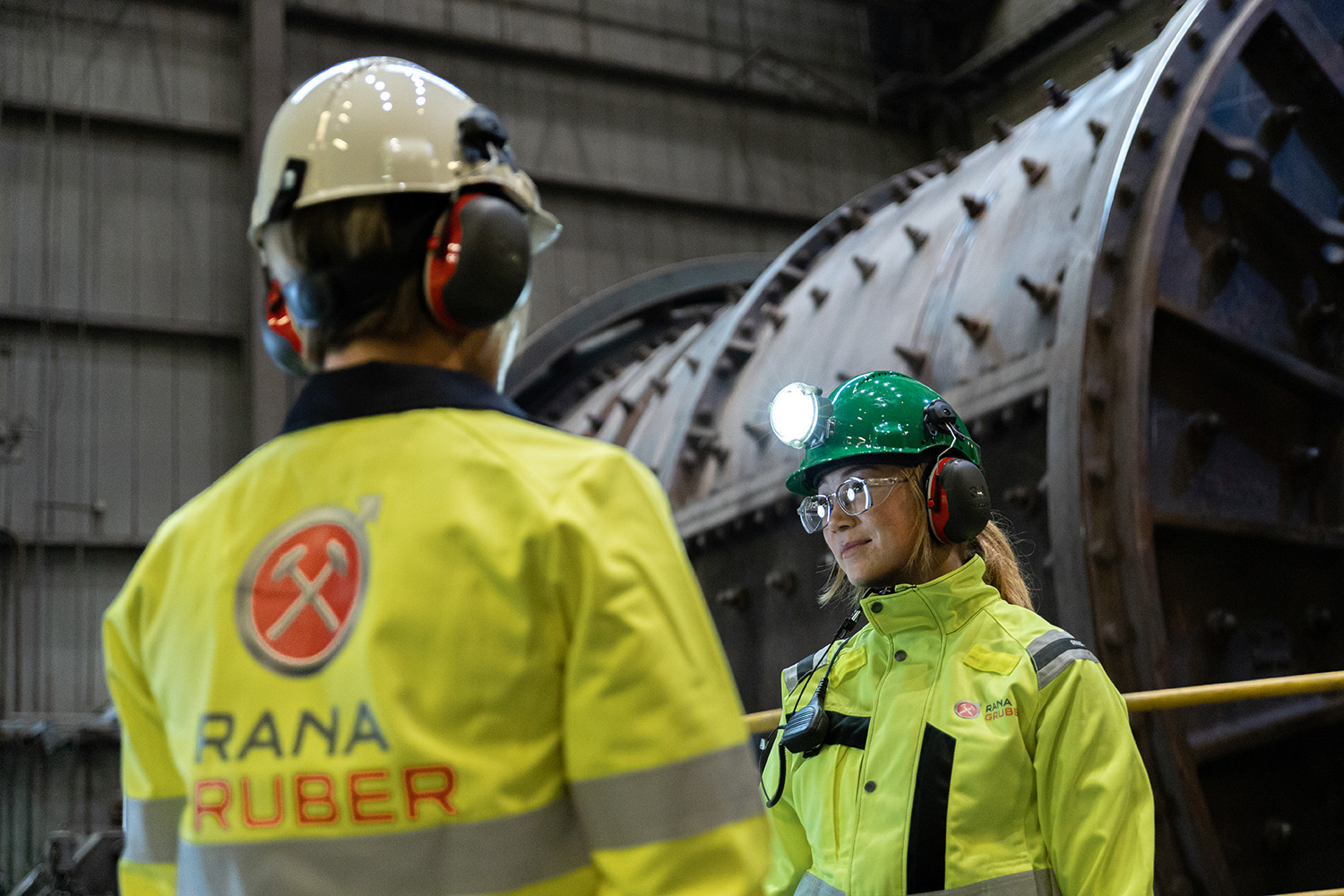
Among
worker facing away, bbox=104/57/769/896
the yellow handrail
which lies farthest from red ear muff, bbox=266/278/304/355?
the yellow handrail

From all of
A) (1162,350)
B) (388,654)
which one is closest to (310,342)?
(388,654)

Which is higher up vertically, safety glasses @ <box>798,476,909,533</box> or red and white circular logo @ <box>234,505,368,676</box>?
safety glasses @ <box>798,476,909,533</box>

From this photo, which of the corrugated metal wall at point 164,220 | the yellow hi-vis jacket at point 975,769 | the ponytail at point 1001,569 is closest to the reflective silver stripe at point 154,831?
the yellow hi-vis jacket at point 975,769

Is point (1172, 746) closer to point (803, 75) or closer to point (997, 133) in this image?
point (997, 133)

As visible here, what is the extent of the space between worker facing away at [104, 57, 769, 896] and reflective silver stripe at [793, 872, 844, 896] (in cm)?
105

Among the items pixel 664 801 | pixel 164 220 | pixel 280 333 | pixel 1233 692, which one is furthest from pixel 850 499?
pixel 164 220

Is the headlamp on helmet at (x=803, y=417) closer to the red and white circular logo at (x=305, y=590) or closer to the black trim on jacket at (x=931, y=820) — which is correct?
the black trim on jacket at (x=931, y=820)

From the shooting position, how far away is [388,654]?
1.00 m

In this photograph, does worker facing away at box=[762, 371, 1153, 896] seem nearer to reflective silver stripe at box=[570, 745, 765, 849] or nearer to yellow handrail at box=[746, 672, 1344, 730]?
yellow handrail at box=[746, 672, 1344, 730]

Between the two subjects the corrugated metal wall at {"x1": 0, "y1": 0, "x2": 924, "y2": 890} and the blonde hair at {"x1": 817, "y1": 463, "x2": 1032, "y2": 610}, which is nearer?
the blonde hair at {"x1": 817, "y1": 463, "x2": 1032, "y2": 610}

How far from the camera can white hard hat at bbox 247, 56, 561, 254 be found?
1.16 m

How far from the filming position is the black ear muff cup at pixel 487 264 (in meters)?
1.12

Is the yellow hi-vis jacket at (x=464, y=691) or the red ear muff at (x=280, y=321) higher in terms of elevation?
the red ear muff at (x=280, y=321)

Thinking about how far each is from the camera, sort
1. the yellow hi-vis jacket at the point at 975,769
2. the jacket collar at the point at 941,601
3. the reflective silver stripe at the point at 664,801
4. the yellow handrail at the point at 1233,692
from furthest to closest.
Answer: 1. the yellow handrail at the point at 1233,692
2. the jacket collar at the point at 941,601
3. the yellow hi-vis jacket at the point at 975,769
4. the reflective silver stripe at the point at 664,801
